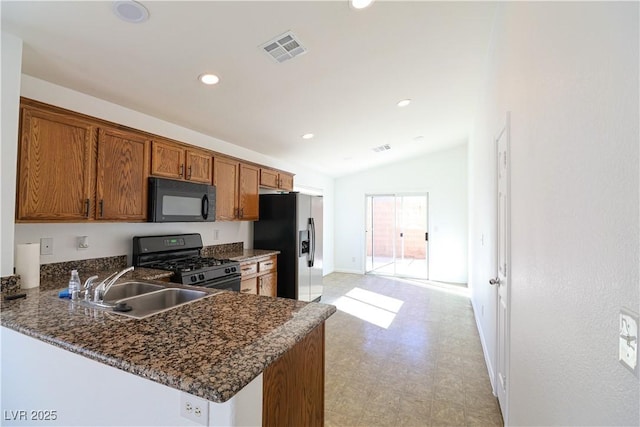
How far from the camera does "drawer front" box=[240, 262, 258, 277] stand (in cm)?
337

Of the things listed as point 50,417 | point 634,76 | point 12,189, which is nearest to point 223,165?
point 12,189

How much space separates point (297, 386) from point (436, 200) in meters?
5.88

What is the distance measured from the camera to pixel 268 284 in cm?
389

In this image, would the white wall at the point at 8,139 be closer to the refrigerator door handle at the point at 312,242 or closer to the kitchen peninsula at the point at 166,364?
the kitchen peninsula at the point at 166,364

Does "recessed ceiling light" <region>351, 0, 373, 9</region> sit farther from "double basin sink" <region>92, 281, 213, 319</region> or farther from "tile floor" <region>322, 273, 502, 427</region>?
"tile floor" <region>322, 273, 502, 427</region>

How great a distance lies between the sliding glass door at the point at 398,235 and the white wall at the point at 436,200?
0.49ft

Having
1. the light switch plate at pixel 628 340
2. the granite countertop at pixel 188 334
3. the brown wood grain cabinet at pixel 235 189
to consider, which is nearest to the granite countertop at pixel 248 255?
the brown wood grain cabinet at pixel 235 189

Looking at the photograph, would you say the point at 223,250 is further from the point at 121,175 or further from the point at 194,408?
the point at 194,408

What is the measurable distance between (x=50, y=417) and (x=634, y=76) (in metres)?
2.24

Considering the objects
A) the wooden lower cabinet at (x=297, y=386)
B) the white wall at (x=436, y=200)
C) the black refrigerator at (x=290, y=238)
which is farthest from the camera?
the white wall at (x=436, y=200)

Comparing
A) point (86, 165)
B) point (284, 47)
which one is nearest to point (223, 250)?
point (86, 165)

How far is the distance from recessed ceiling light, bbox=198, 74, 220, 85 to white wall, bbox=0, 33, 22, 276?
3.41 ft

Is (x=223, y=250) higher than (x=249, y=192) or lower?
lower

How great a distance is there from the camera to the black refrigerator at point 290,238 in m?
4.14
